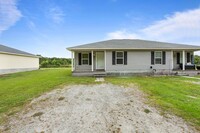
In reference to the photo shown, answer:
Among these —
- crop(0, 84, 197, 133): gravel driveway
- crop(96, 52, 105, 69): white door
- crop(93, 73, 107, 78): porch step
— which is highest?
crop(96, 52, 105, 69): white door

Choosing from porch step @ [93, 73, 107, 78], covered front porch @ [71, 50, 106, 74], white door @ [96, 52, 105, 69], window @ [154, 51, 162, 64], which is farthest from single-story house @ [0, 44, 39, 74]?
window @ [154, 51, 162, 64]

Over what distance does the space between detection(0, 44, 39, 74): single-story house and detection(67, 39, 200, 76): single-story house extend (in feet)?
32.6

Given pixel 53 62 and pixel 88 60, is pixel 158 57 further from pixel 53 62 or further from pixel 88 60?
pixel 53 62

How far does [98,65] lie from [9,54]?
42.8 ft

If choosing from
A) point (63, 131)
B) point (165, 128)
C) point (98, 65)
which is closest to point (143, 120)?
point (165, 128)

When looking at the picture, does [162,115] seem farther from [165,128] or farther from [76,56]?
[76,56]

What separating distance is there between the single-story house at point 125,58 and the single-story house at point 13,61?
9945 mm

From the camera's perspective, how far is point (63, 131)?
3.74 metres

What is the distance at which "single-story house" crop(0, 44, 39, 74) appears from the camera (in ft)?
60.0

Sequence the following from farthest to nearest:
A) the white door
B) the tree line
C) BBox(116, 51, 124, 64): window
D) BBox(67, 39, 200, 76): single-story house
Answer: the tree line < the white door < BBox(116, 51, 124, 64): window < BBox(67, 39, 200, 76): single-story house

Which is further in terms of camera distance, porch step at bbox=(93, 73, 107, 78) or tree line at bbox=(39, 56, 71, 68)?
tree line at bbox=(39, 56, 71, 68)

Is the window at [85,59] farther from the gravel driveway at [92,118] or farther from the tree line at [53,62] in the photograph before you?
the tree line at [53,62]

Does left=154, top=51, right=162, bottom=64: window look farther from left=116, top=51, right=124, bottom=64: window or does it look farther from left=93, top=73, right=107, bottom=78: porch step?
left=93, top=73, right=107, bottom=78: porch step

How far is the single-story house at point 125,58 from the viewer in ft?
47.5
